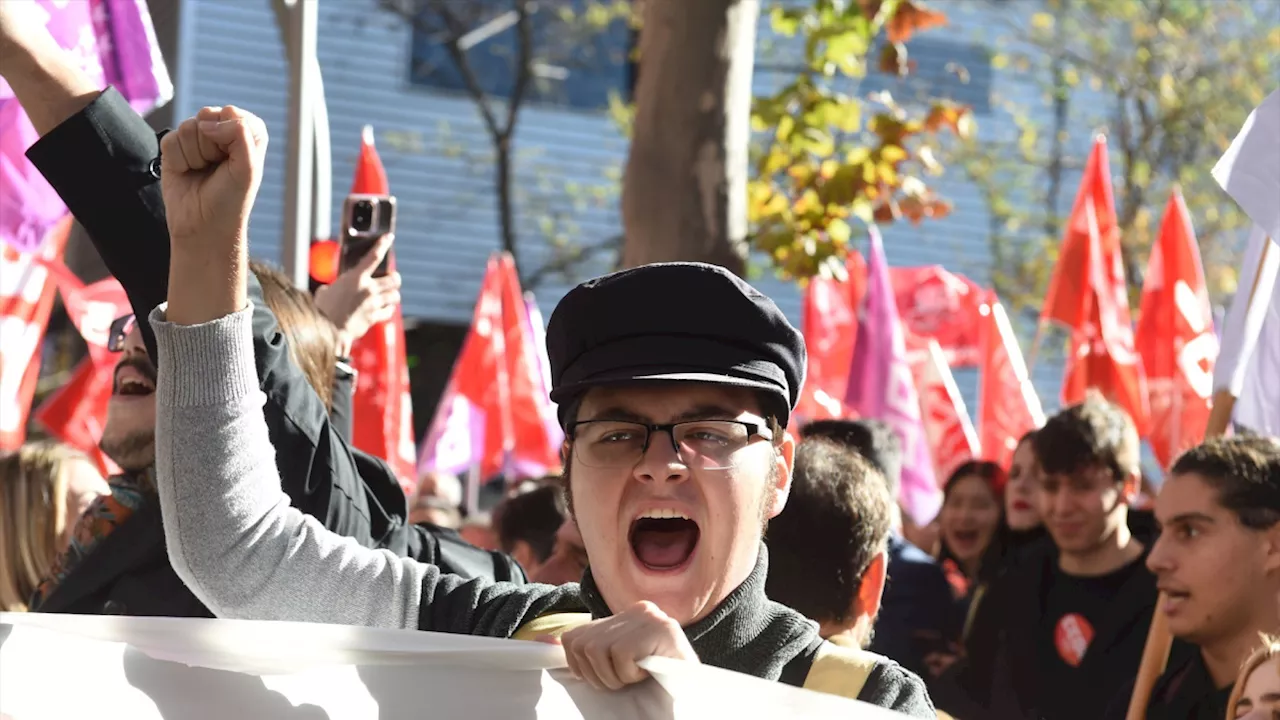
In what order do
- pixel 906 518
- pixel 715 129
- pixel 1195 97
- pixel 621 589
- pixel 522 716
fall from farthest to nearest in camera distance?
pixel 1195 97
pixel 906 518
pixel 715 129
pixel 621 589
pixel 522 716

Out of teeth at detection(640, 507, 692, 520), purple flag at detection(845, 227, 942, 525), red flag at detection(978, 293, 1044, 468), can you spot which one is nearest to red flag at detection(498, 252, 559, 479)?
purple flag at detection(845, 227, 942, 525)

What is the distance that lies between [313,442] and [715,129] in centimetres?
342

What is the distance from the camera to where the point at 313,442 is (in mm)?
2865

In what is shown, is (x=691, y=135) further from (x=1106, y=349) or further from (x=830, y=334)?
(x=830, y=334)

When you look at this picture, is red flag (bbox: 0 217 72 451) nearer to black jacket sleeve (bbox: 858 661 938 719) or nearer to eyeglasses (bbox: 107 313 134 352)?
eyeglasses (bbox: 107 313 134 352)

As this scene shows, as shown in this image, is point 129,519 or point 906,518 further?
point 906,518

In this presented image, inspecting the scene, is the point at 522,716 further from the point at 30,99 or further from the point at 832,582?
the point at 832,582

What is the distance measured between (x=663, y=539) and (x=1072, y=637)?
340cm

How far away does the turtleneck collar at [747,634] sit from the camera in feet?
7.39

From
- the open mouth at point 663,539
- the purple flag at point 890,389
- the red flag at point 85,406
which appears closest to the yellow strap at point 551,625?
the open mouth at point 663,539

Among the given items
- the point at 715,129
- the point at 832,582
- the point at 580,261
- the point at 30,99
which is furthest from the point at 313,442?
the point at 580,261

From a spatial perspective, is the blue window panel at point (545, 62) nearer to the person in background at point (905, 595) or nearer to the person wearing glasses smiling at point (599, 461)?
the person in background at point (905, 595)

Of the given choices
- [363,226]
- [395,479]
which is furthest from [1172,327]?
[395,479]

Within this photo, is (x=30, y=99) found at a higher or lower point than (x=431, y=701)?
higher
